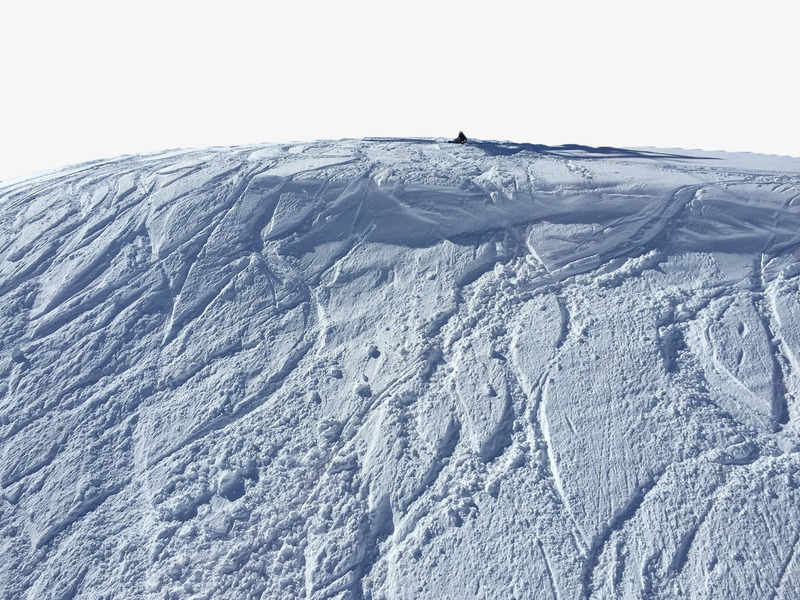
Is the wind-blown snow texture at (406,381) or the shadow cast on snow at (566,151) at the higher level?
the shadow cast on snow at (566,151)

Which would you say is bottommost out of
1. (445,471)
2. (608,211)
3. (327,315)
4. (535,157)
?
(445,471)

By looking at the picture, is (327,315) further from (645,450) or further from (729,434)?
(729,434)

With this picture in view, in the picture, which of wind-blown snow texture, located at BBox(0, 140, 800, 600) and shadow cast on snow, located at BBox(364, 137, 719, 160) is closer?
wind-blown snow texture, located at BBox(0, 140, 800, 600)

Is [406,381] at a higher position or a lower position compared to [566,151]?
lower

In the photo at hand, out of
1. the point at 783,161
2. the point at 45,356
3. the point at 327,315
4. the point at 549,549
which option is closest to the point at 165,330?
the point at 45,356

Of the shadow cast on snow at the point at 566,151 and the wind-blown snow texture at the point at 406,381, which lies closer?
the wind-blown snow texture at the point at 406,381

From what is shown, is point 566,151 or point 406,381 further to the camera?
point 566,151

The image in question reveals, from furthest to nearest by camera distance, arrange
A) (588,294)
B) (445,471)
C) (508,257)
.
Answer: (508,257)
(588,294)
(445,471)

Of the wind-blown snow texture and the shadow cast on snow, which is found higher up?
the shadow cast on snow
